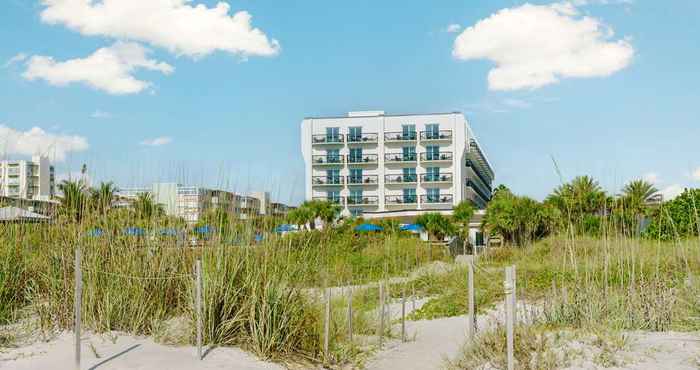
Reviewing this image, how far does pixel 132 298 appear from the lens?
7203 mm

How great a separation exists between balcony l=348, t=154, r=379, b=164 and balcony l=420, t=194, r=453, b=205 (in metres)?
A: 5.99

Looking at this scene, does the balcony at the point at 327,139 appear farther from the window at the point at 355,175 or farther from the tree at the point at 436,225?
the tree at the point at 436,225

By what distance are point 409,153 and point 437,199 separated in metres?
5.39

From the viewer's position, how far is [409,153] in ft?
231

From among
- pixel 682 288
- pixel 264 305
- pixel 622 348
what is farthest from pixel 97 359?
pixel 682 288

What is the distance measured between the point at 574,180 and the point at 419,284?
20.9ft

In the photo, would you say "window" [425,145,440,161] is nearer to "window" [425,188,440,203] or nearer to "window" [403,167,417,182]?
"window" [403,167,417,182]

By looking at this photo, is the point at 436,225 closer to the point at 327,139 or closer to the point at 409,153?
the point at 409,153

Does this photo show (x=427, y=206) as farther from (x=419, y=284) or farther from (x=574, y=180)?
(x=574, y=180)

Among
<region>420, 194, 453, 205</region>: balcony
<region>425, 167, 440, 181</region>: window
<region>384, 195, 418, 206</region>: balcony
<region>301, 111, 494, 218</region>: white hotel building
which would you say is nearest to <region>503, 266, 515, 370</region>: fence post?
<region>301, 111, 494, 218</region>: white hotel building

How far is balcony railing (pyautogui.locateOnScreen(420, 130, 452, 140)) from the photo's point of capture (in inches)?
2731

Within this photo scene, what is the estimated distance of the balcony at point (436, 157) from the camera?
69188 millimetres

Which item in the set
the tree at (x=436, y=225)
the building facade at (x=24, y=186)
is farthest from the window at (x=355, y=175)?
the building facade at (x=24, y=186)

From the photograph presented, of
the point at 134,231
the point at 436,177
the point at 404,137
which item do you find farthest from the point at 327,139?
the point at 134,231
